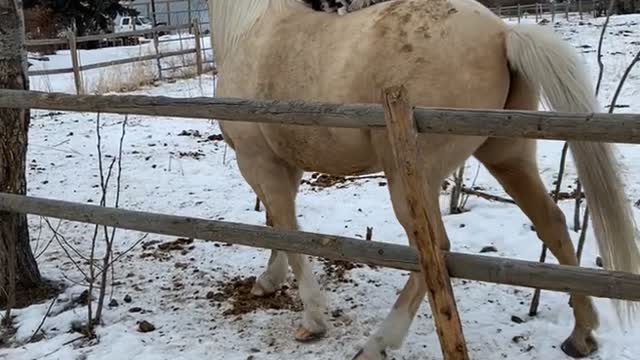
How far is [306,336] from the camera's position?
316 cm

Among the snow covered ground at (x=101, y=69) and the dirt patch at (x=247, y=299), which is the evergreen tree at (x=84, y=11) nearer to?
the snow covered ground at (x=101, y=69)

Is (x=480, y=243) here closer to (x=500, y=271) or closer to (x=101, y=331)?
(x=500, y=271)

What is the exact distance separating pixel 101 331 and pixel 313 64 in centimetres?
176

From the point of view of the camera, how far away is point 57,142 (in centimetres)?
801

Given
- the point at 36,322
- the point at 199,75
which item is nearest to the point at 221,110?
the point at 36,322

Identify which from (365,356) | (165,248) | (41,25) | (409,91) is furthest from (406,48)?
(41,25)

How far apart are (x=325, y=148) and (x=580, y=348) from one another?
1473mm

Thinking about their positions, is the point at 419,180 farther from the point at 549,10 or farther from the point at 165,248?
the point at 549,10

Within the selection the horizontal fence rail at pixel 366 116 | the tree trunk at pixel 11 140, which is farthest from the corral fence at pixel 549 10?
the horizontal fence rail at pixel 366 116

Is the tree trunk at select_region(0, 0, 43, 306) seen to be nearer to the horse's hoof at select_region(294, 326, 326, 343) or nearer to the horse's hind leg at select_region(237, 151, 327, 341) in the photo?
the horse's hind leg at select_region(237, 151, 327, 341)

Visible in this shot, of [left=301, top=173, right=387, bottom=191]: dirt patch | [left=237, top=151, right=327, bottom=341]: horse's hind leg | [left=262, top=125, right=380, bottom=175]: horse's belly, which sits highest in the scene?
[left=262, top=125, right=380, bottom=175]: horse's belly

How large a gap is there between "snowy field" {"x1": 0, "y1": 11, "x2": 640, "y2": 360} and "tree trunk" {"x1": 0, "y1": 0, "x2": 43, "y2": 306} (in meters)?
0.30

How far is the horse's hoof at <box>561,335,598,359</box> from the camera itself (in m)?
2.84

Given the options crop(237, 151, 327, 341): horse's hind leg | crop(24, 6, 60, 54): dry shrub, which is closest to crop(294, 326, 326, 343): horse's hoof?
crop(237, 151, 327, 341): horse's hind leg
